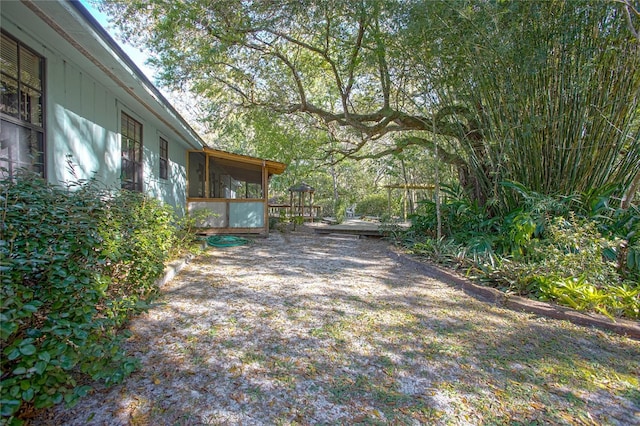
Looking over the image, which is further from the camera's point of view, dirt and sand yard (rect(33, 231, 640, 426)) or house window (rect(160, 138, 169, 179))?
house window (rect(160, 138, 169, 179))

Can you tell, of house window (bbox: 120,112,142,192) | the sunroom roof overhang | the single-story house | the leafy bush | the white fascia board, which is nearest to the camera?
the leafy bush

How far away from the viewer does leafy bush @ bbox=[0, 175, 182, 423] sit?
125 centimetres

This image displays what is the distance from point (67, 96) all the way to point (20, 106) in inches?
26.0

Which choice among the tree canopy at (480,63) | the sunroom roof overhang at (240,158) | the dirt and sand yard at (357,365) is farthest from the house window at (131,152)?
the sunroom roof overhang at (240,158)

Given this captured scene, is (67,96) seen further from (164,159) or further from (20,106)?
(164,159)

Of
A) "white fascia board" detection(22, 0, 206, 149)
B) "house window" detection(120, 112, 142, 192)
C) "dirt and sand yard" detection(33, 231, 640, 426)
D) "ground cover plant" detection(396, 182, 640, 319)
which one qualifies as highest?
"white fascia board" detection(22, 0, 206, 149)

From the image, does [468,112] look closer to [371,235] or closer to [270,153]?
[371,235]

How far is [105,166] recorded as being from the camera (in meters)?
4.19

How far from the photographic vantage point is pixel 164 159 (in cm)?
691

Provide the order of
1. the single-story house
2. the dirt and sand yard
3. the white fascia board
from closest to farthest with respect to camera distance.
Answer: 1. the dirt and sand yard
2. the white fascia board
3. the single-story house

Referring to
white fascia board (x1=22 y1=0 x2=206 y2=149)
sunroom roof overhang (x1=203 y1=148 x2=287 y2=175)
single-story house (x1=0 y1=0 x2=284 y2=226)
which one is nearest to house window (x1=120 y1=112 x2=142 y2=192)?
single-story house (x1=0 y1=0 x2=284 y2=226)

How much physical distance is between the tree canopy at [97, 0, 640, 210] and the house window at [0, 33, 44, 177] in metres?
3.33

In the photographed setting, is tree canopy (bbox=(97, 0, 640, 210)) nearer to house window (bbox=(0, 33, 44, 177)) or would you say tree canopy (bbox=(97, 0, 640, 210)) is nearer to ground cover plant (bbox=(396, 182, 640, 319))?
ground cover plant (bbox=(396, 182, 640, 319))

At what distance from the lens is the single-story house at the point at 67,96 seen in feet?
8.45
